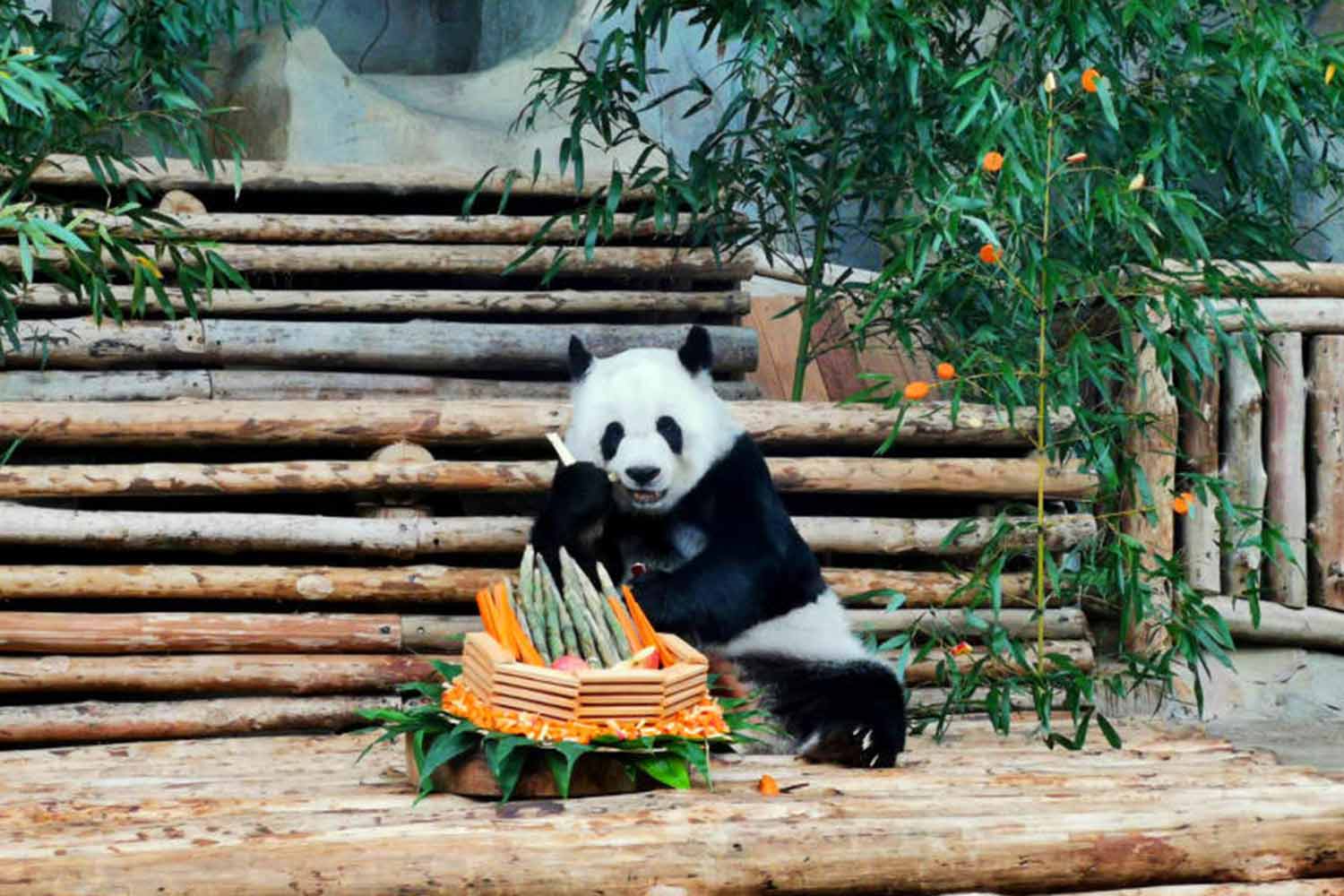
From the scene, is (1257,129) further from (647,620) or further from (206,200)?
(206,200)

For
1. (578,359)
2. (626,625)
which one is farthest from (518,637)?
(578,359)

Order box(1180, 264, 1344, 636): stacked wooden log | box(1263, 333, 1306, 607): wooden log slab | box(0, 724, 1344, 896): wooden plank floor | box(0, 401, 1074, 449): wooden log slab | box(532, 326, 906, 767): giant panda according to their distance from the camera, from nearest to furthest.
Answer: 1. box(0, 724, 1344, 896): wooden plank floor
2. box(532, 326, 906, 767): giant panda
3. box(0, 401, 1074, 449): wooden log slab
4. box(1180, 264, 1344, 636): stacked wooden log
5. box(1263, 333, 1306, 607): wooden log slab

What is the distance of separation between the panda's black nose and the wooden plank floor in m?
0.65

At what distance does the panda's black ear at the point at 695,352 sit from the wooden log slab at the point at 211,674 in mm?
1234

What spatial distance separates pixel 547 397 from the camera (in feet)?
20.7

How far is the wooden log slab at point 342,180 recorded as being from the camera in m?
6.43

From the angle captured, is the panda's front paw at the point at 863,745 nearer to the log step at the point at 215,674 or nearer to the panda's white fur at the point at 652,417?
the panda's white fur at the point at 652,417

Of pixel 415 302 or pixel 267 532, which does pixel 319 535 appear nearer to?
pixel 267 532

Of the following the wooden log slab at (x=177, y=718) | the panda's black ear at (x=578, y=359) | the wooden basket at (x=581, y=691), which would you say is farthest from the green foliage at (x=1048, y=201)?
the wooden log slab at (x=177, y=718)

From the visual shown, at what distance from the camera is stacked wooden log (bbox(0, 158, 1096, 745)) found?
4.70 meters

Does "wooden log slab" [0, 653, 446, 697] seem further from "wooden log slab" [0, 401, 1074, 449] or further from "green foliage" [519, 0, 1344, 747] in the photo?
"green foliage" [519, 0, 1344, 747]

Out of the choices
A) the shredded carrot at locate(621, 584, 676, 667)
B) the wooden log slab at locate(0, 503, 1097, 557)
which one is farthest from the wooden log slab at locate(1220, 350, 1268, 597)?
the shredded carrot at locate(621, 584, 676, 667)

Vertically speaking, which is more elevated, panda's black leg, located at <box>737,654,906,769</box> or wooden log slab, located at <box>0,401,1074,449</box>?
wooden log slab, located at <box>0,401,1074,449</box>

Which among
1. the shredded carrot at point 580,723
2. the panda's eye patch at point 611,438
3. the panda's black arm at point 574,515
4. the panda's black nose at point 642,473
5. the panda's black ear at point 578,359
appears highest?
the panda's black ear at point 578,359
